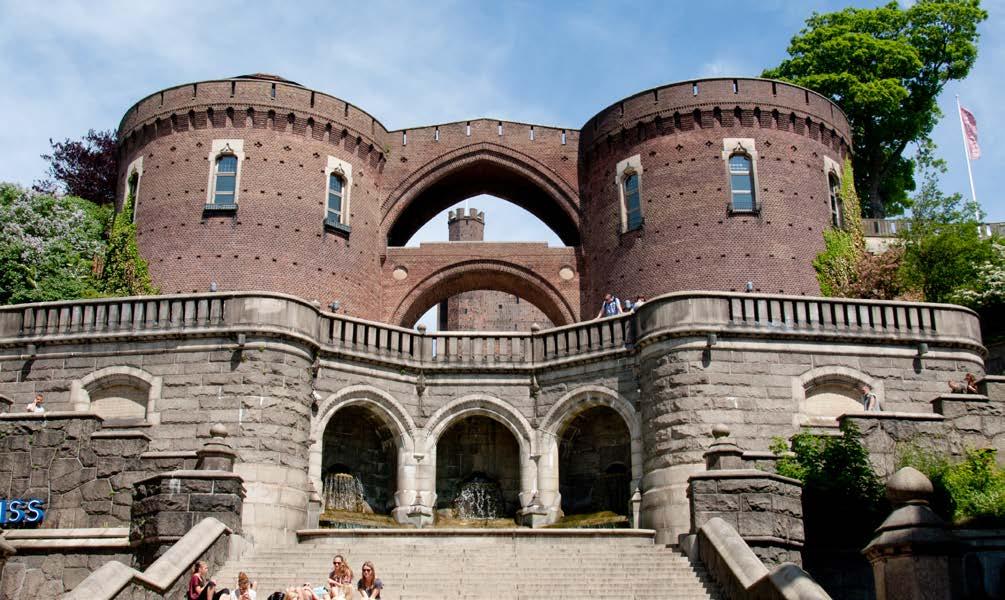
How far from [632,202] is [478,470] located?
506 inches

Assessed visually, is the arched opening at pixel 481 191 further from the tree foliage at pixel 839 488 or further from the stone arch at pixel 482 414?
the tree foliage at pixel 839 488

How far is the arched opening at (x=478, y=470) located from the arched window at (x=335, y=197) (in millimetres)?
11724

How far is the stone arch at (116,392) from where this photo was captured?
2498 centimetres

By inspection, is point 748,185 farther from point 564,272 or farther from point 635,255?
point 564,272

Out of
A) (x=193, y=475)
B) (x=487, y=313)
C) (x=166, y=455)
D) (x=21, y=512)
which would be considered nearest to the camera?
(x=193, y=475)

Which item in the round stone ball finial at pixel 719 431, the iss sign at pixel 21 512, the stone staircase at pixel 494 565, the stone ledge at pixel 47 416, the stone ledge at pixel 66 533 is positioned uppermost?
the stone ledge at pixel 47 416

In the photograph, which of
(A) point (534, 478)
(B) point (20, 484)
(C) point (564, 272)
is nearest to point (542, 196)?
(C) point (564, 272)

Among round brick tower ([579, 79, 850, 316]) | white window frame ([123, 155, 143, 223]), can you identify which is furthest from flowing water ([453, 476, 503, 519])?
white window frame ([123, 155, 143, 223])

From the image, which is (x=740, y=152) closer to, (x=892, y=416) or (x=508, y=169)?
(x=508, y=169)

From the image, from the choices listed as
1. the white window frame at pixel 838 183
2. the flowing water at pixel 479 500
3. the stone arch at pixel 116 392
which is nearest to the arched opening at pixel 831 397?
the flowing water at pixel 479 500

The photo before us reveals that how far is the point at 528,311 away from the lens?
6569cm

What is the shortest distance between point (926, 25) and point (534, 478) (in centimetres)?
3092

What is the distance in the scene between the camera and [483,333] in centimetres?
2728

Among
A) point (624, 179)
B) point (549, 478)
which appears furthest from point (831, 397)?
point (624, 179)
